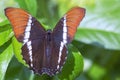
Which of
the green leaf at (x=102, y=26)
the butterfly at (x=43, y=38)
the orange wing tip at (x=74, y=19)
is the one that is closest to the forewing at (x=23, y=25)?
the butterfly at (x=43, y=38)

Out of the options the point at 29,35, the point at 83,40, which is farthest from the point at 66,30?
the point at 83,40

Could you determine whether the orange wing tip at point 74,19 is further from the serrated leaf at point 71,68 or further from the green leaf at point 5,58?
the green leaf at point 5,58

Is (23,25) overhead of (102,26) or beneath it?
overhead

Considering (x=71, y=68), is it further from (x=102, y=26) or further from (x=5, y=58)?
(x=102, y=26)

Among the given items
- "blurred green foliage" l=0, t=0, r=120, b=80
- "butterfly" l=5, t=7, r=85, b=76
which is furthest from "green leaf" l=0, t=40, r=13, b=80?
"butterfly" l=5, t=7, r=85, b=76

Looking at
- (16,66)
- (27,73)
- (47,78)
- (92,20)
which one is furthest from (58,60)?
(92,20)

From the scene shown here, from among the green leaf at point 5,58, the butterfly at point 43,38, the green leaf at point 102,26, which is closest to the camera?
the butterfly at point 43,38

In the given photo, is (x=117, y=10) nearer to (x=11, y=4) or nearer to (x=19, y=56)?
(x=11, y=4)
